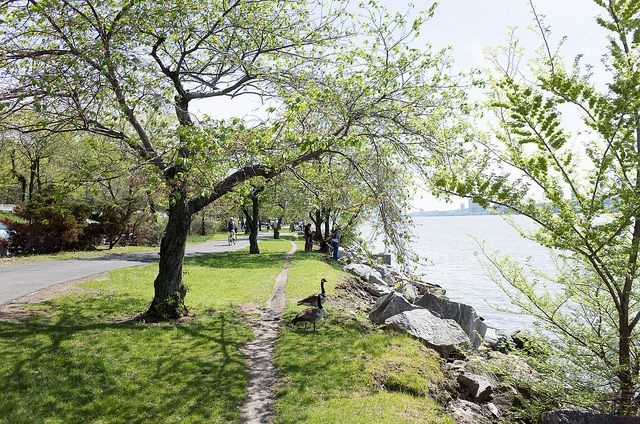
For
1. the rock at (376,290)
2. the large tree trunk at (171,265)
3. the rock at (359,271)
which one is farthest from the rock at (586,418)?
the rock at (359,271)

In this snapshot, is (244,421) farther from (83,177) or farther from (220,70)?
(220,70)

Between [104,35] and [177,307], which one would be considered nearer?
[104,35]

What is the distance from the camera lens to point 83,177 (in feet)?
24.2

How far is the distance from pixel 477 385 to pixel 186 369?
622cm

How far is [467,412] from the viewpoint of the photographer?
734 cm

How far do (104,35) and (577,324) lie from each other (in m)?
11.4

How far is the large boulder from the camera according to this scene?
12.5 meters

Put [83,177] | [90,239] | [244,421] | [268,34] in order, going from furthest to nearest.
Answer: [90,239] → [268,34] → [83,177] → [244,421]

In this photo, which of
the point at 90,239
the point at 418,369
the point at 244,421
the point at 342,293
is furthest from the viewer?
the point at 90,239

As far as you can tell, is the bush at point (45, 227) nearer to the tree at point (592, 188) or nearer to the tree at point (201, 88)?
the tree at point (201, 88)

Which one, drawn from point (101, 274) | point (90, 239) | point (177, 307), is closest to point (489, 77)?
point (177, 307)

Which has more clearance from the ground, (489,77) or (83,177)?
(489,77)

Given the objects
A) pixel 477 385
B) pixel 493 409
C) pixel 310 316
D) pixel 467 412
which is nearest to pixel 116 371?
pixel 310 316

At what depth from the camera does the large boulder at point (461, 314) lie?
12.5 m
